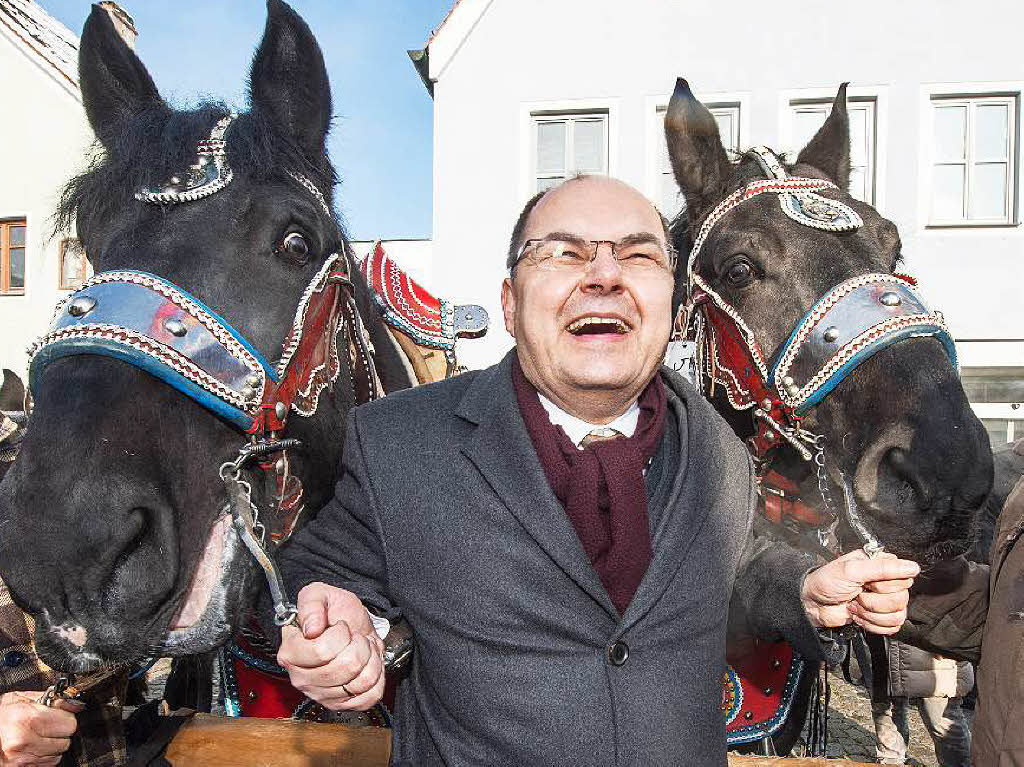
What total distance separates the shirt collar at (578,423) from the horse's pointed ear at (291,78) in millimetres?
1148

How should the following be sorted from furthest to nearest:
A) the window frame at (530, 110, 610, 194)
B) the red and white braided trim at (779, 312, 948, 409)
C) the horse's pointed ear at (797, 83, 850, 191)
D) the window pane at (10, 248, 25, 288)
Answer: the window pane at (10, 248, 25, 288)
the window frame at (530, 110, 610, 194)
the horse's pointed ear at (797, 83, 850, 191)
the red and white braided trim at (779, 312, 948, 409)

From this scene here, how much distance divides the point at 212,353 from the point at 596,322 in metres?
0.84

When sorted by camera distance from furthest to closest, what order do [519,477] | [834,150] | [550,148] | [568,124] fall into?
[550,148] < [568,124] < [834,150] < [519,477]

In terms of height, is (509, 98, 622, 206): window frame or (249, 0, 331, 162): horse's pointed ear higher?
(509, 98, 622, 206): window frame

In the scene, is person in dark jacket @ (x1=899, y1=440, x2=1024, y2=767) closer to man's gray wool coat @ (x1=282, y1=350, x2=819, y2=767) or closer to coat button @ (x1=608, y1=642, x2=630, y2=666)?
man's gray wool coat @ (x1=282, y1=350, x2=819, y2=767)

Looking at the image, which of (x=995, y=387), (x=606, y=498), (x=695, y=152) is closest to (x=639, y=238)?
(x=606, y=498)

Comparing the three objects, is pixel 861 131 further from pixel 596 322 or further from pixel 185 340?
pixel 185 340

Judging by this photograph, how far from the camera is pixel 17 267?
12641 mm

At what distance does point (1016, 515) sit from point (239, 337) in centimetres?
191

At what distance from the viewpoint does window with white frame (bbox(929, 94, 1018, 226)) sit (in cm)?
873

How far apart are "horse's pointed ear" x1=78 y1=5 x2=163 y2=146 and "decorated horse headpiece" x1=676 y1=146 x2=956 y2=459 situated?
1.86 m

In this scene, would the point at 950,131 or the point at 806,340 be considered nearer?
the point at 806,340

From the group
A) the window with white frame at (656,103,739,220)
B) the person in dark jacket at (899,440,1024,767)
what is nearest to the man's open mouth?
the person in dark jacket at (899,440,1024,767)

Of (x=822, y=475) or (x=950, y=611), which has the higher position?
(x=822, y=475)
